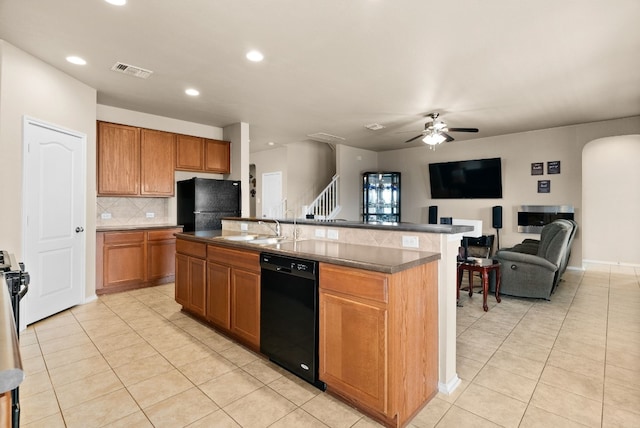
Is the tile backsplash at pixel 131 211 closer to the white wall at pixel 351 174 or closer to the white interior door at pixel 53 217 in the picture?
the white interior door at pixel 53 217

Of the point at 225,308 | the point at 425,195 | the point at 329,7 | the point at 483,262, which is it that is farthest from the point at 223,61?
the point at 425,195

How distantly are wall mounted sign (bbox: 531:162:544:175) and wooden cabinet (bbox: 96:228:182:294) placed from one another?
6741 millimetres

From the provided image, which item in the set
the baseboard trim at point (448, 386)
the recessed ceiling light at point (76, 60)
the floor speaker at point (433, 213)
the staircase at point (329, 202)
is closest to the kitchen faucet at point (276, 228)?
the baseboard trim at point (448, 386)

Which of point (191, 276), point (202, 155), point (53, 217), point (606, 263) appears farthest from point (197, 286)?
point (606, 263)

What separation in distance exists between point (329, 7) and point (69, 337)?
371cm

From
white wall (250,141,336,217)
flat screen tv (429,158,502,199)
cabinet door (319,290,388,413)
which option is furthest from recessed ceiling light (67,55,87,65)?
flat screen tv (429,158,502,199)

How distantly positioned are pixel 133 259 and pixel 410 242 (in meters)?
4.13

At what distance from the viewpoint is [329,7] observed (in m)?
2.41

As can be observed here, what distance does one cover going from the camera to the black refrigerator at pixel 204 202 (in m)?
4.99

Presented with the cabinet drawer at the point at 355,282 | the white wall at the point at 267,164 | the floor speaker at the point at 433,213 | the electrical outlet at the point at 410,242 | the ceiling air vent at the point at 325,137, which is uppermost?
the ceiling air vent at the point at 325,137

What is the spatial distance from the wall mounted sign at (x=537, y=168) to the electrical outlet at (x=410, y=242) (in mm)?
5549

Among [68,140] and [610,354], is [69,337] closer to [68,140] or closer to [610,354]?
[68,140]

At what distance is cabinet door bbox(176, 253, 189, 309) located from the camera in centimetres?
349

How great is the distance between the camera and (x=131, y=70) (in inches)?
137
